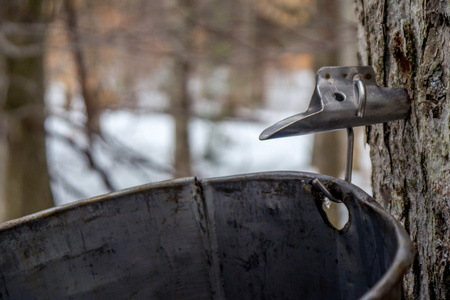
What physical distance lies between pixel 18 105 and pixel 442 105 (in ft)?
11.5

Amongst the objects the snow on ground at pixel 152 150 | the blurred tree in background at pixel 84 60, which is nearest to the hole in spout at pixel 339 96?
the blurred tree in background at pixel 84 60

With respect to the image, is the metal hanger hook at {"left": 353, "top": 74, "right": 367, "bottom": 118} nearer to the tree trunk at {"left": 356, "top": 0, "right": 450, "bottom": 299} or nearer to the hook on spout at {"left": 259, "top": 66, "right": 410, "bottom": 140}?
the hook on spout at {"left": 259, "top": 66, "right": 410, "bottom": 140}

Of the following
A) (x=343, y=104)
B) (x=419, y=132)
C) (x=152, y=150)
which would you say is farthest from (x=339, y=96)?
(x=152, y=150)

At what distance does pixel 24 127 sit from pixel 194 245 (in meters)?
3.13

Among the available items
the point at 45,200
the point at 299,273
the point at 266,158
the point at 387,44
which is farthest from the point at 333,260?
the point at 266,158

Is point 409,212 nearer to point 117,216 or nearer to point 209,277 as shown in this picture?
point 209,277

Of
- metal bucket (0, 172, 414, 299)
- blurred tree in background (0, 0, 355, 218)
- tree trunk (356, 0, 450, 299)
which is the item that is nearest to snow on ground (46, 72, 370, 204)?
blurred tree in background (0, 0, 355, 218)

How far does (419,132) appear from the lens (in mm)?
778

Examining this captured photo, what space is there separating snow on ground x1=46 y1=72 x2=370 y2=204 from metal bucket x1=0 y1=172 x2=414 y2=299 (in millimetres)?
2624

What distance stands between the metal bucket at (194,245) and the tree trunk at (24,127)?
9.57 feet

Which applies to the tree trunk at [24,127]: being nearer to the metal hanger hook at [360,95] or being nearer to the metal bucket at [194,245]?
the metal bucket at [194,245]

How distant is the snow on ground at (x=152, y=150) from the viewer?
3.77 m

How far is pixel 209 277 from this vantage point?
0.82m

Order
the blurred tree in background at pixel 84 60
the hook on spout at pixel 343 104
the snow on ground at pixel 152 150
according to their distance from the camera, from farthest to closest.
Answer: the snow on ground at pixel 152 150
the blurred tree in background at pixel 84 60
the hook on spout at pixel 343 104
